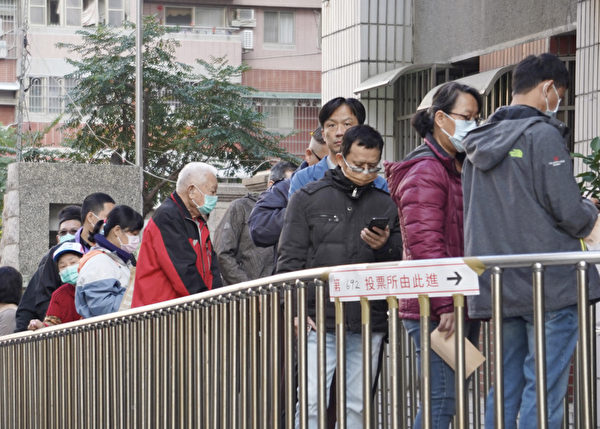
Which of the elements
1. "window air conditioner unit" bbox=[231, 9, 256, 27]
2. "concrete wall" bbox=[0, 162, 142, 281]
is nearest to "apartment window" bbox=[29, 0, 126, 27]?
"window air conditioner unit" bbox=[231, 9, 256, 27]

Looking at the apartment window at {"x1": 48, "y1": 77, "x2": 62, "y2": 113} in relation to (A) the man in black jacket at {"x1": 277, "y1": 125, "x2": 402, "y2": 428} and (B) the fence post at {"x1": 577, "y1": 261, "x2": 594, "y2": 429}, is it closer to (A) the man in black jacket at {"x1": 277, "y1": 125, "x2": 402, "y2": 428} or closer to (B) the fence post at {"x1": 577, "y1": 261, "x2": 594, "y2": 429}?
(A) the man in black jacket at {"x1": 277, "y1": 125, "x2": 402, "y2": 428}

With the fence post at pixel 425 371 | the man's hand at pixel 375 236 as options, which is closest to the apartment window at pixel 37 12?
the man's hand at pixel 375 236

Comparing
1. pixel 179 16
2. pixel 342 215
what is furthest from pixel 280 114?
pixel 342 215

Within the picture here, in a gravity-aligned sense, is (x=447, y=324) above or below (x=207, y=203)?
below

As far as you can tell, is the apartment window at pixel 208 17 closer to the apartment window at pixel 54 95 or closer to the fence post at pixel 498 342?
the apartment window at pixel 54 95

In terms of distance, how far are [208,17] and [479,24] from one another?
3353cm

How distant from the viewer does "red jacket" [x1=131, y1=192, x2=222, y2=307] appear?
723 centimetres

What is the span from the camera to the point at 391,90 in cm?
1522

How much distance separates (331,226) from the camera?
231 inches

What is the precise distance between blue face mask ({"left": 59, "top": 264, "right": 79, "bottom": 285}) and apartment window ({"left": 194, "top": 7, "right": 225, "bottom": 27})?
127 ft

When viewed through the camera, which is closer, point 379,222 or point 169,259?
point 379,222

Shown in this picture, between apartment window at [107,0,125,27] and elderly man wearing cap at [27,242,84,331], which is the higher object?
apartment window at [107,0,125,27]

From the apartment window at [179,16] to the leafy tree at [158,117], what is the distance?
11.3m

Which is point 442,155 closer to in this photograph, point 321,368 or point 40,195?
point 321,368
